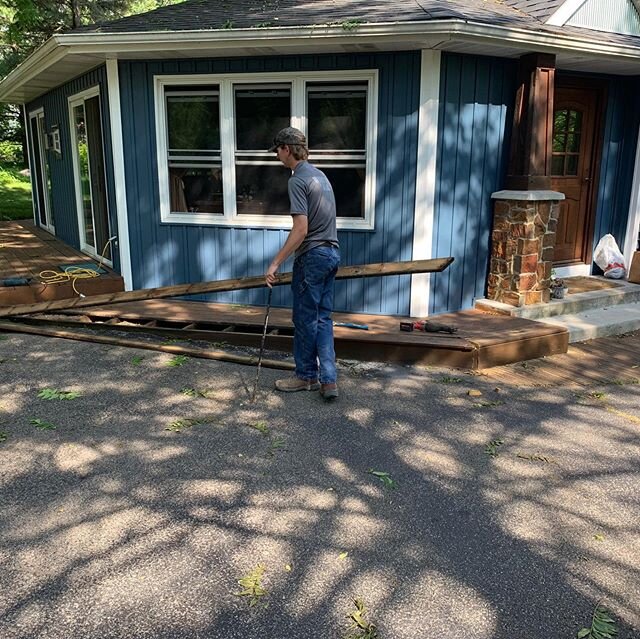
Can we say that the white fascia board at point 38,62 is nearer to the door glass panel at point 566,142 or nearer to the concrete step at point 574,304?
the concrete step at point 574,304

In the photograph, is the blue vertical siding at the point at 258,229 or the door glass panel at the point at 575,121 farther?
the door glass panel at the point at 575,121

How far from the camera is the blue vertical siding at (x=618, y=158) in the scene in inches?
301

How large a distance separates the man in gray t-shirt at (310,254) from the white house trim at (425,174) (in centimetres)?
201

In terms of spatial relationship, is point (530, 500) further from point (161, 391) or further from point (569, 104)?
point (569, 104)

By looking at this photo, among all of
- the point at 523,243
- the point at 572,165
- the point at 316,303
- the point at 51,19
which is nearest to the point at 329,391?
the point at 316,303

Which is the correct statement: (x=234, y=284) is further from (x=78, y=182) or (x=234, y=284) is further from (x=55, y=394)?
(x=78, y=182)

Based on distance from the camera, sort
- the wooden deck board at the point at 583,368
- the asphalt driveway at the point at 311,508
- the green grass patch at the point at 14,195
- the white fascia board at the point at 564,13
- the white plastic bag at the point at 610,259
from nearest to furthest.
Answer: the asphalt driveway at the point at 311,508, the wooden deck board at the point at 583,368, the white fascia board at the point at 564,13, the white plastic bag at the point at 610,259, the green grass patch at the point at 14,195

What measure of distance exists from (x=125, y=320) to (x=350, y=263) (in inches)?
93.4

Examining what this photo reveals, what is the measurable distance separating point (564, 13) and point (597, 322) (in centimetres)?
344

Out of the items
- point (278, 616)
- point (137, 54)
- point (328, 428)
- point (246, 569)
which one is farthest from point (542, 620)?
point (137, 54)

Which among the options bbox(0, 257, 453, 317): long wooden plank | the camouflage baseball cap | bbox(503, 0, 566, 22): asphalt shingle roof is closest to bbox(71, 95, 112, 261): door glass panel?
bbox(0, 257, 453, 317): long wooden plank

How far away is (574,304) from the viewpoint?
22.3 ft

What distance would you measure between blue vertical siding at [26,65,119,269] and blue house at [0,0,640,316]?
0.35ft

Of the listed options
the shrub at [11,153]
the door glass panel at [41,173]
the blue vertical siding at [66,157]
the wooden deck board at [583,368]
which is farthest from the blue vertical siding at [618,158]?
the shrub at [11,153]
